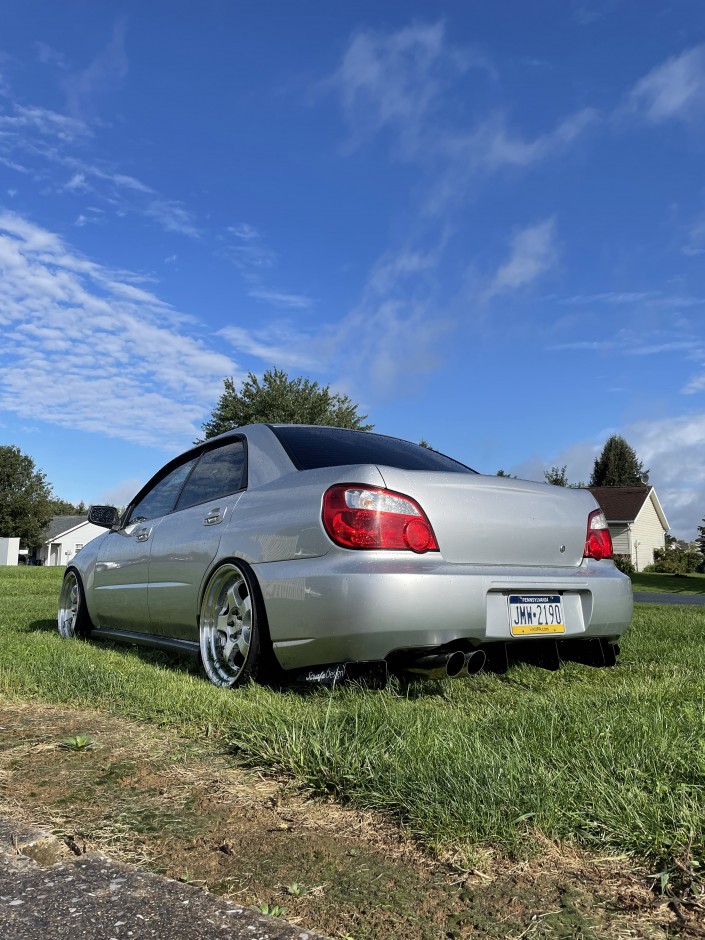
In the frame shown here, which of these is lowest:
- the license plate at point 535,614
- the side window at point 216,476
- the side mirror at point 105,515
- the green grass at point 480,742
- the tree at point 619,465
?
the green grass at point 480,742

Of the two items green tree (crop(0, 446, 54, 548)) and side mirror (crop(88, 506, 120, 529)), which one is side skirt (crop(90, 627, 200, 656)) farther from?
green tree (crop(0, 446, 54, 548))

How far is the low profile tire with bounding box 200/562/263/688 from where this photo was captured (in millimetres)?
4031

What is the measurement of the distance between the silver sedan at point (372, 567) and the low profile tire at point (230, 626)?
0.4 inches

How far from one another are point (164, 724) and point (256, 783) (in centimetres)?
92

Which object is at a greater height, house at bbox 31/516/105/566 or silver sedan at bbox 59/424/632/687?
house at bbox 31/516/105/566

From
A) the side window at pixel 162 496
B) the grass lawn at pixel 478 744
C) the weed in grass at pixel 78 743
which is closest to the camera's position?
the grass lawn at pixel 478 744

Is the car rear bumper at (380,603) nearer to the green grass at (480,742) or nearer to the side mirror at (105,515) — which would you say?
the green grass at (480,742)

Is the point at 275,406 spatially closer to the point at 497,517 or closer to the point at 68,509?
the point at 497,517

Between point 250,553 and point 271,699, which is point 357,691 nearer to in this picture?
point 271,699

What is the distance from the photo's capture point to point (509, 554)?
394 cm

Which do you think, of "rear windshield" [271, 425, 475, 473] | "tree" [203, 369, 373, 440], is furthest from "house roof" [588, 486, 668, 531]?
"rear windshield" [271, 425, 475, 473]

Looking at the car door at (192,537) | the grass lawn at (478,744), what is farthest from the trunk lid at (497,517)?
the car door at (192,537)

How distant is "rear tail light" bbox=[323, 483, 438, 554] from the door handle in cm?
116

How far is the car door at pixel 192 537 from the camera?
468 cm
